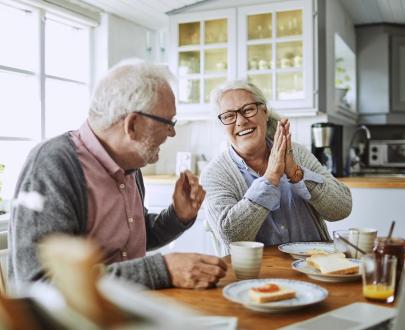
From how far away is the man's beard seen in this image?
1387mm

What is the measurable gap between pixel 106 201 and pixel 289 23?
274 cm

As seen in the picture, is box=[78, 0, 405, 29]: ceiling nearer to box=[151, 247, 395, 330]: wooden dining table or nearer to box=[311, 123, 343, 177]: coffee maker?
box=[311, 123, 343, 177]: coffee maker

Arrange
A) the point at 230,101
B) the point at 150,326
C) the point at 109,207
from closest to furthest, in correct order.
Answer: the point at 150,326 < the point at 109,207 < the point at 230,101

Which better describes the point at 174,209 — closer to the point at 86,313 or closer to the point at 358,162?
the point at 86,313

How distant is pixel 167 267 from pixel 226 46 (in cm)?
289

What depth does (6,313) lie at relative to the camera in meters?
0.46

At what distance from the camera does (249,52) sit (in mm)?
3799

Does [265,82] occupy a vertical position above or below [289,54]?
below

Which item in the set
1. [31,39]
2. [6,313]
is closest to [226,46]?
[31,39]

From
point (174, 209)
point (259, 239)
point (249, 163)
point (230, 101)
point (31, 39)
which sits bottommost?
point (259, 239)

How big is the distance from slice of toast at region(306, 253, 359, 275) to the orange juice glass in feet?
0.56

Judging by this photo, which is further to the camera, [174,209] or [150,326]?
[174,209]

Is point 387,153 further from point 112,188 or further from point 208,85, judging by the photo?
point 112,188

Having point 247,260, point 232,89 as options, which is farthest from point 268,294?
point 232,89
